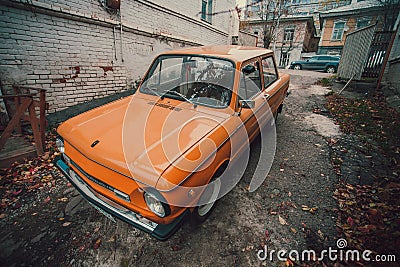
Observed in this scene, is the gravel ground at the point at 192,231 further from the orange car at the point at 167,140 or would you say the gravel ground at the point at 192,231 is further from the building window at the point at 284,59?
the building window at the point at 284,59

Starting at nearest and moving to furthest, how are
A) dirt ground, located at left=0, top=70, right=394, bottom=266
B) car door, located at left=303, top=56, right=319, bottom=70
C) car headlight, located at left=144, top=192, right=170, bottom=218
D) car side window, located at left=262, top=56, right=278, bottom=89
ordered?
car headlight, located at left=144, top=192, right=170, bottom=218 → dirt ground, located at left=0, top=70, right=394, bottom=266 → car side window, located at left=262, top=56, right=278, bottom=89 → car door, located at left=303, top=56, right=319, bottom=70

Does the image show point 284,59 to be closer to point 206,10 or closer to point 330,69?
point 330,69

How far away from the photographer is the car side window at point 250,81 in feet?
8.48

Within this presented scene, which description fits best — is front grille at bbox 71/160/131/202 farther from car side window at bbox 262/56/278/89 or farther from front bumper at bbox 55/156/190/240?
car side window at bbox 262/56/278/89

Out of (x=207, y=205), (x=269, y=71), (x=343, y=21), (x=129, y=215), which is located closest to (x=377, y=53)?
(x=269, y=71)

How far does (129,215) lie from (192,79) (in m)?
1.94

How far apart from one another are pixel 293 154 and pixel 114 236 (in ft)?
10.9

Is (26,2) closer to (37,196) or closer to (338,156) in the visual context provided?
(37,196)

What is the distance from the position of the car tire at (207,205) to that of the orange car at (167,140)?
13 millimetres

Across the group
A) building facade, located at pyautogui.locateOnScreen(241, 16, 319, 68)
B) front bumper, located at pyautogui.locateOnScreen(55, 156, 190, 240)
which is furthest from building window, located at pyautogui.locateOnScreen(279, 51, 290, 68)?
front bumper, located at pyautogui.locateOnScreen(55, 156, 190, 240)

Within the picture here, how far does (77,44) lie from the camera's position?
4906 mm

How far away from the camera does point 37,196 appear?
8.71 ft

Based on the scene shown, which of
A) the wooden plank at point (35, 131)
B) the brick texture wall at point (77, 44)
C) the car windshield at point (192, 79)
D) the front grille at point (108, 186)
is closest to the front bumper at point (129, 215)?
the front grille at point (108, 186)

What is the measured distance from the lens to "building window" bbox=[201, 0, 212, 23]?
9867 millimetres
